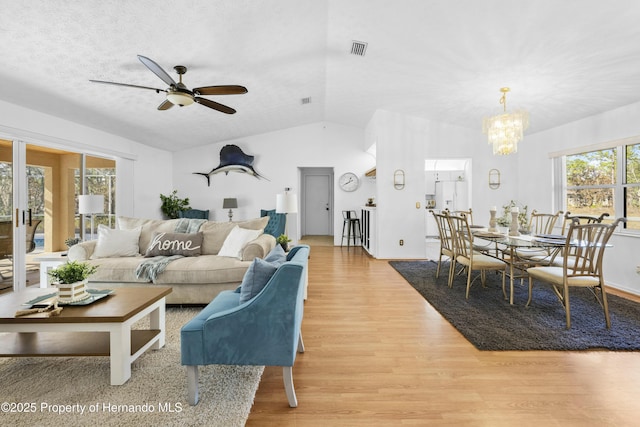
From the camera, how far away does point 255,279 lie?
5.91 ft

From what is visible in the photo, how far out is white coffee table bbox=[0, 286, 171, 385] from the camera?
1.79 metres

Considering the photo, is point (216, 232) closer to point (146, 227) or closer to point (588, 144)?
point (146, 227)

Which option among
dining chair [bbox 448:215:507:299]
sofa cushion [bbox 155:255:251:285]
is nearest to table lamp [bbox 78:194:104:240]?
sofa cushion [bbox 155:255:251:285]

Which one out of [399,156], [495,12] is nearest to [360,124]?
[399,156]

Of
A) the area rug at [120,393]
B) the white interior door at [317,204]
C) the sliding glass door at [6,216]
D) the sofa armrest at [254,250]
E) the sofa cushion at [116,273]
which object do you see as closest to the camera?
the area rug at [120,393]

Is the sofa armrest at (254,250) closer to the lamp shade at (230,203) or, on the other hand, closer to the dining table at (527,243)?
the dining table at (527,243)

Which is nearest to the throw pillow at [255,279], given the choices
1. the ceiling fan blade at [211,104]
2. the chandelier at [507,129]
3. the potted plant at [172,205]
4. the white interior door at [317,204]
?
the ceiling fan blade at [211,104]

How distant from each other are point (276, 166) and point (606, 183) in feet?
20.7

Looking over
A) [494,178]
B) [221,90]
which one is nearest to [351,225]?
[494,178]

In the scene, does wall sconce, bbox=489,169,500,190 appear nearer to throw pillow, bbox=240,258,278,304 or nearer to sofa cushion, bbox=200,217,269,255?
sofa cushion, bbox=200,217,269,255

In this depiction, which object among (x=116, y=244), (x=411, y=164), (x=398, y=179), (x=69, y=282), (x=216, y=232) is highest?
(x=411, y=164)

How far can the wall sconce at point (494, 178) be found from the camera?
5941mm

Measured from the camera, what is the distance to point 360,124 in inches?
291

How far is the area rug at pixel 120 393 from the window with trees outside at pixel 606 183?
4.79 meters
